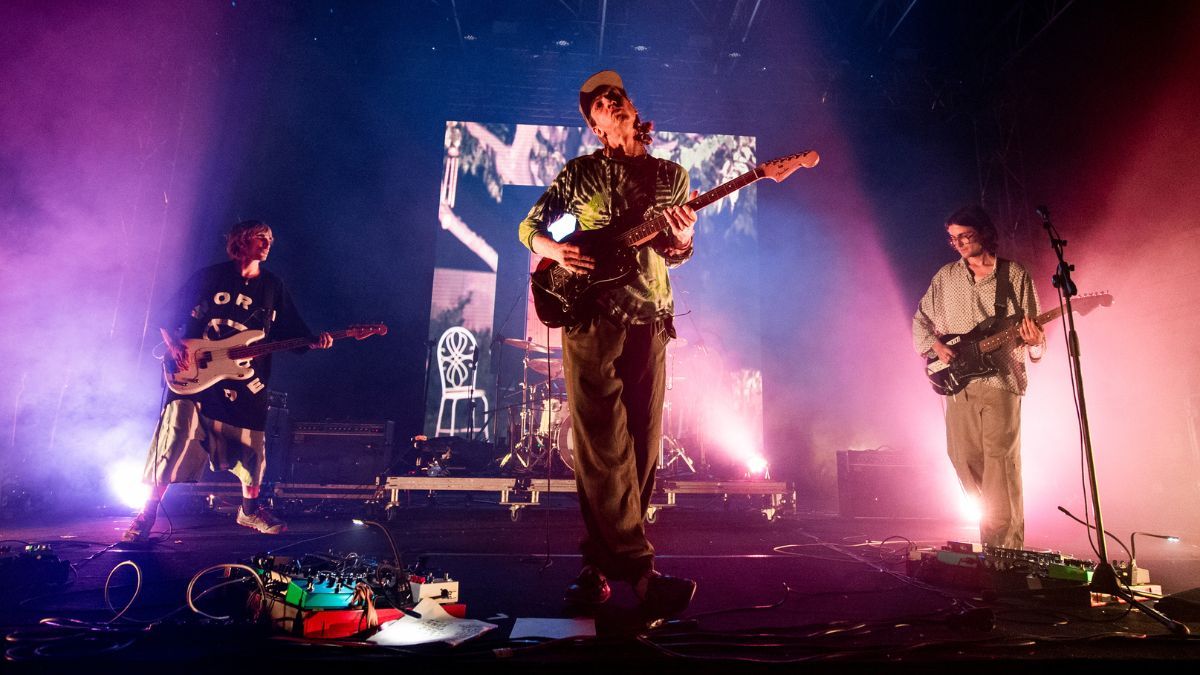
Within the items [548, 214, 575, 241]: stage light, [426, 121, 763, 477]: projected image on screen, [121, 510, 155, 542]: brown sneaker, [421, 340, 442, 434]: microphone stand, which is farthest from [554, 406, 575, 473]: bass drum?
[548, 214, 575, 241]: stage light

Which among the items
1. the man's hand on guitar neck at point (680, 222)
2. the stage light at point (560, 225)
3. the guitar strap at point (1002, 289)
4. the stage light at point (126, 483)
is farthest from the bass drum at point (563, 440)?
the stage light at point (126, 483)

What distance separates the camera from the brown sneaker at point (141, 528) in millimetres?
4098

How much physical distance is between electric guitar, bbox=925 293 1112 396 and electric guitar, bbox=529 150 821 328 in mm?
2332

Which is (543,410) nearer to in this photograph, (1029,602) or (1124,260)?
(1029,602)

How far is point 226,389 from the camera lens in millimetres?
4672

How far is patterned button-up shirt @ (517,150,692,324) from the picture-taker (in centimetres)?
237

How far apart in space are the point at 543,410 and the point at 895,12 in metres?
7.74

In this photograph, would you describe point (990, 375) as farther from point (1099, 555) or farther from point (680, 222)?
point (680, 222)

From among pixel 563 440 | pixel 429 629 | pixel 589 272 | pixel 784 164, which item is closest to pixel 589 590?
pixel 429 629

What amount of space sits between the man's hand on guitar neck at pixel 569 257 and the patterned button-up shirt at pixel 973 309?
2816 mm

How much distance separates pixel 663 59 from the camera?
9930mm

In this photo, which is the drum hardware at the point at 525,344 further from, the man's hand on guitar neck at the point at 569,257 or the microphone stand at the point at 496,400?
the man's hand on guitar neck at the point at 569,257

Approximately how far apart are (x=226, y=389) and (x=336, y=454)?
8.76ft

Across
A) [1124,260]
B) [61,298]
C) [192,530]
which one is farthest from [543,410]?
[1124,260]
